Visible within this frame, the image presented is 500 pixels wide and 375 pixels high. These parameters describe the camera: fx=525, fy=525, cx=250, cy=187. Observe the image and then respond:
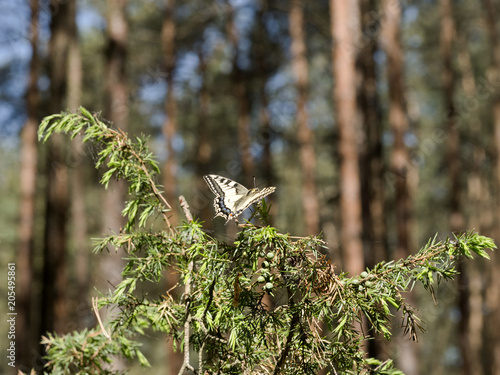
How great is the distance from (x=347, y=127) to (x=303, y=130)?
9.91m

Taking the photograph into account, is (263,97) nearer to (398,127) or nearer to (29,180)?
(398,127)

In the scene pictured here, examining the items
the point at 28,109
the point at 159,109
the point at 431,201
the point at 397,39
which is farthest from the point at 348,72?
the point at 431,201

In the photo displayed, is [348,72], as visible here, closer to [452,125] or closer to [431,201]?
[452,125]

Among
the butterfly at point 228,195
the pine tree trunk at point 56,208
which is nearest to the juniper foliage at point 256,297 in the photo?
the butterfly at point 228,195

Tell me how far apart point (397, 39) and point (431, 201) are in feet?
54.6

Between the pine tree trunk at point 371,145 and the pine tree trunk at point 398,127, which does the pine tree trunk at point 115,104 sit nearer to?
the pine tree trunk at point 398,127

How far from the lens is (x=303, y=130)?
16.9m

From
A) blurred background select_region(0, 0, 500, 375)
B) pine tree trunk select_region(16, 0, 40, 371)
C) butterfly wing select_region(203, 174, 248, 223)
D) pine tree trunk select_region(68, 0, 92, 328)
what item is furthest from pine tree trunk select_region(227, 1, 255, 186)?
butterfly wing select_region(203, 174, 248, 223)

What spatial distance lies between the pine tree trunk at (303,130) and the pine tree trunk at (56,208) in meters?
7.88

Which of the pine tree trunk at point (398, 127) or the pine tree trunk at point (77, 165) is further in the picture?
the pine tree trunk at point (398, 127)

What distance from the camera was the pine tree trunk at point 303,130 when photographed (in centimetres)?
1645

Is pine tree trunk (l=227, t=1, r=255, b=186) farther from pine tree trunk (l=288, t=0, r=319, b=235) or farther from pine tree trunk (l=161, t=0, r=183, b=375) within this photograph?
pine tree trunk (l=161, t=0, r=183, b=375)

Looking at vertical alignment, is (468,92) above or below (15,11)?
above

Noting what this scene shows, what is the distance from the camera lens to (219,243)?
4.73 feet
